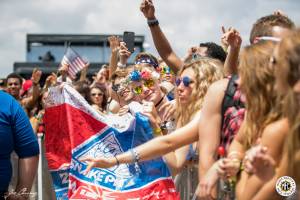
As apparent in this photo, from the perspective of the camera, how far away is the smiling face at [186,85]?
5473mm

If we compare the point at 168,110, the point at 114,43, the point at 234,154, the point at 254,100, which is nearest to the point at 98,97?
A: the point at 114,43

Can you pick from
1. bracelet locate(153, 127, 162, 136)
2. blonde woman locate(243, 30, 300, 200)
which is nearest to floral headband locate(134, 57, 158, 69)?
bracelet locate(153, 127, 162, 136)

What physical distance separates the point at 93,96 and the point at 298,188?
7.92 metres

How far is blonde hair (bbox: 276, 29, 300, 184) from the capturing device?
3635mm

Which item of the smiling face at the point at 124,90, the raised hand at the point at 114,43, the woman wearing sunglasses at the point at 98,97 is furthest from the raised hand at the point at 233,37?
the woman wearing sunglasses at the point at 98,97

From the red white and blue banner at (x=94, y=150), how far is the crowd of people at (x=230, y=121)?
31 centimetres

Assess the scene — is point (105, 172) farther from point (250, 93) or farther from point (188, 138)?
point (250, 93)

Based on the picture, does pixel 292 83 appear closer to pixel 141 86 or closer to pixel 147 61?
pixel 141 86

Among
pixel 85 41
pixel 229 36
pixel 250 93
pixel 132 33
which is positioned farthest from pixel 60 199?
pixel 85 41

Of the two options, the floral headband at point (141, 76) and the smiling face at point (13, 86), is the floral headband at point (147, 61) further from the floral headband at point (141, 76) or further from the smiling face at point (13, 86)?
the smiling face at point (13, 86)

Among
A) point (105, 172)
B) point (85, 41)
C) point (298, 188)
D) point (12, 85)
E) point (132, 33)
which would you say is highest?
point (85, 41)

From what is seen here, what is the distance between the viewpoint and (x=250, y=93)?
13.4 feet

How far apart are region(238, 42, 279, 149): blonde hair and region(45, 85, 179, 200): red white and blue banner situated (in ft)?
7.96

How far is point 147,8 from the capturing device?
7.36m
